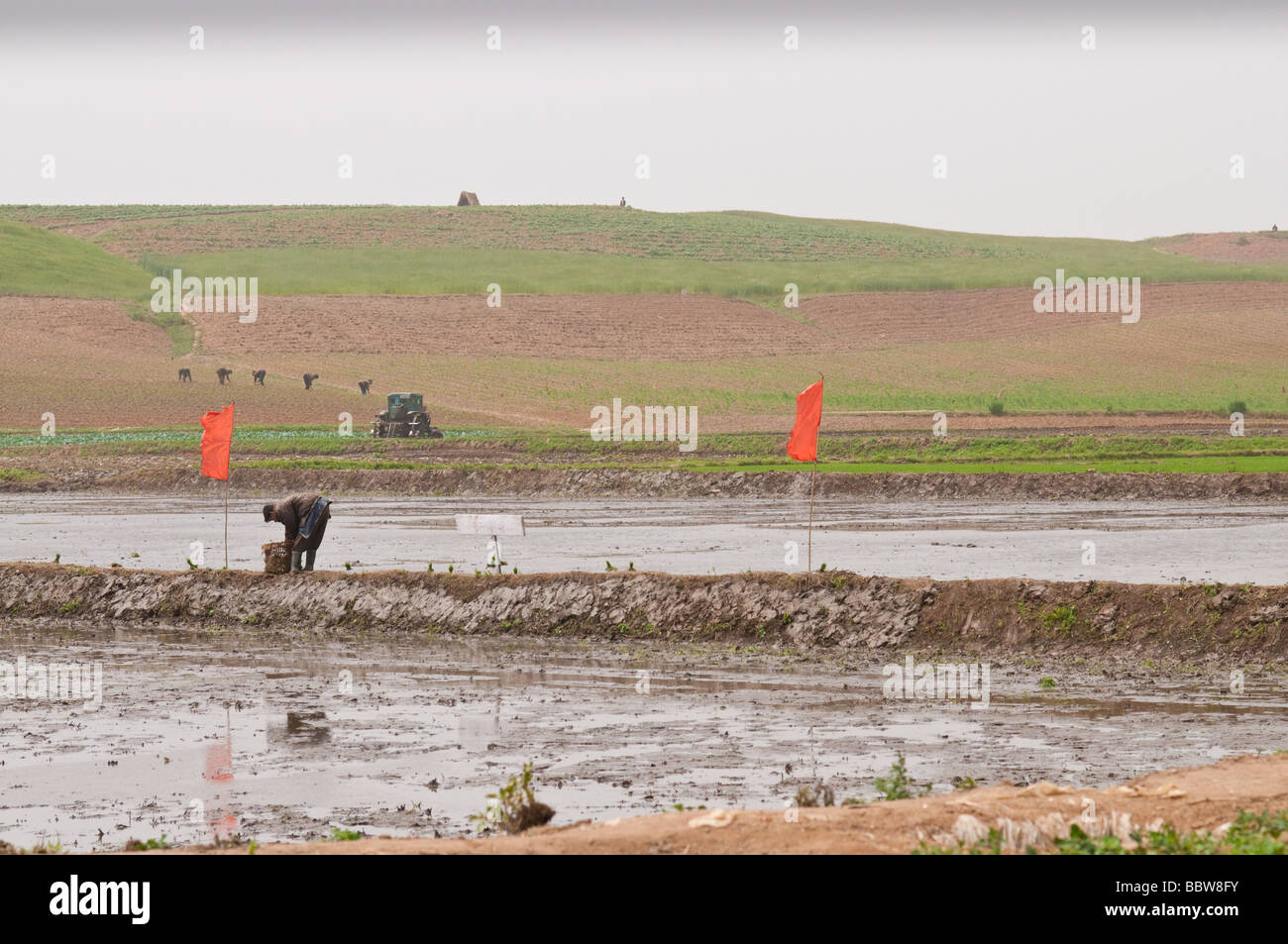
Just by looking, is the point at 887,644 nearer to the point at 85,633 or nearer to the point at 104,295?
the point at 85,633

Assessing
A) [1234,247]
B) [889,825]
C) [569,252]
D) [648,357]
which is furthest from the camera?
[1234,247]

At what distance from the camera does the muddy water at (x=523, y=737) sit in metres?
11.3

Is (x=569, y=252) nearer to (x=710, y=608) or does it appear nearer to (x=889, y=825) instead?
(x=710, y=608)

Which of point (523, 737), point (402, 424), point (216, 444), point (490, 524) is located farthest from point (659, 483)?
point (523, 737)

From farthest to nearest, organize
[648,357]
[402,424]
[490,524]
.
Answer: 1. [648,357]
2. [402,424]
3. [490,524]

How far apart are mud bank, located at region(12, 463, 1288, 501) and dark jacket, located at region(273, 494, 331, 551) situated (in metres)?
23.9

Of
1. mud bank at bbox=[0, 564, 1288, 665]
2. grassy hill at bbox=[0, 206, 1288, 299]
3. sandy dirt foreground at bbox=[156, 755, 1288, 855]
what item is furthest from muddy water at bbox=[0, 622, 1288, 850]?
grassy hill at bbox=[0, 206, 1288, 299]

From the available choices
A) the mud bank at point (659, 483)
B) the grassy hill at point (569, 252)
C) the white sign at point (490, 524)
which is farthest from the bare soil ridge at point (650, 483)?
the grassy hill at point (569, 252)

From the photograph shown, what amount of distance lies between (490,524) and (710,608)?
10.6ft

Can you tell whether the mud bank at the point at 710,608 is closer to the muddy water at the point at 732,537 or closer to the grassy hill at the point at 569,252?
the muddy water at the point at 732,537

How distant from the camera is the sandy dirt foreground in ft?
26.3

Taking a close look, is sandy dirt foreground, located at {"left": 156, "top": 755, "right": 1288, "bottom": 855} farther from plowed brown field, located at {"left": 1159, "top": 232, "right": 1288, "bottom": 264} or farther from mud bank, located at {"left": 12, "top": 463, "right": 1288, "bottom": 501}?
plowed brown field, located at {"left": 1159, "top": 232, "right": 1288, "bottom": 264}

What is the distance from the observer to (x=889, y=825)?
8.54 meters

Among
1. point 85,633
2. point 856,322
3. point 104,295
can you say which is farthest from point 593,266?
point 85,633
